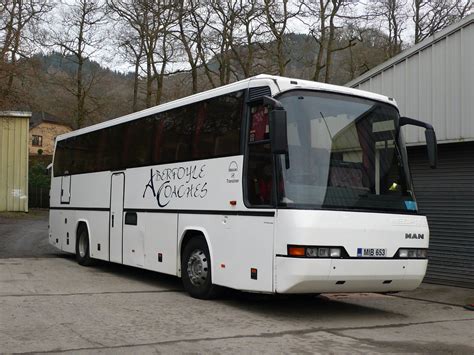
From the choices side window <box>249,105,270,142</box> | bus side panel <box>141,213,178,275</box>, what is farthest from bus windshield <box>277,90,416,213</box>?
bus side panel <box>141,213,178,275</box>

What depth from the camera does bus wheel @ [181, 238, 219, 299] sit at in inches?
367

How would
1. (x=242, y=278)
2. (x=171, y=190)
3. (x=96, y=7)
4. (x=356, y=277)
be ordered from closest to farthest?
(x=356, y=277) → (x=242, y=278) → (x=171, y=190) → (x=96, y=7)

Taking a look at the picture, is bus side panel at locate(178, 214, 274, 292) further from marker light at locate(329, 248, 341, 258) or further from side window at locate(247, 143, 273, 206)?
marker light at locate(329, 248, 341, 258)

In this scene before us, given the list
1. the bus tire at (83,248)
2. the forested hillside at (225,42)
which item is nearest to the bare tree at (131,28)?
the forested hillside at (225,42)

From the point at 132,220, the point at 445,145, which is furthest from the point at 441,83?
the point at 132,220

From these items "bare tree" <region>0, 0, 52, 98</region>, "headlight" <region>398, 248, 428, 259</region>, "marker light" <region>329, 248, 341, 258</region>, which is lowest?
"headlight" <region>398, 248, 428, 259</region>

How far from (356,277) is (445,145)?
531 cm

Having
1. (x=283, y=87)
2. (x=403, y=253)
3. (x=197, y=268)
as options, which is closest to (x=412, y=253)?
(x=403, y=253)

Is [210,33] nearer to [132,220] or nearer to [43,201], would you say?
[43,201]

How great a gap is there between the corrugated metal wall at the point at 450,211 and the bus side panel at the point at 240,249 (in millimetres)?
5375

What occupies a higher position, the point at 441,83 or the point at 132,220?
the point at 441,83

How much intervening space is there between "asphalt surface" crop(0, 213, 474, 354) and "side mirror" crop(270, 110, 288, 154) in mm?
2272

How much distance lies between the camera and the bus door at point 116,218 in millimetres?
12484

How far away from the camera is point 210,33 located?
31.2m
